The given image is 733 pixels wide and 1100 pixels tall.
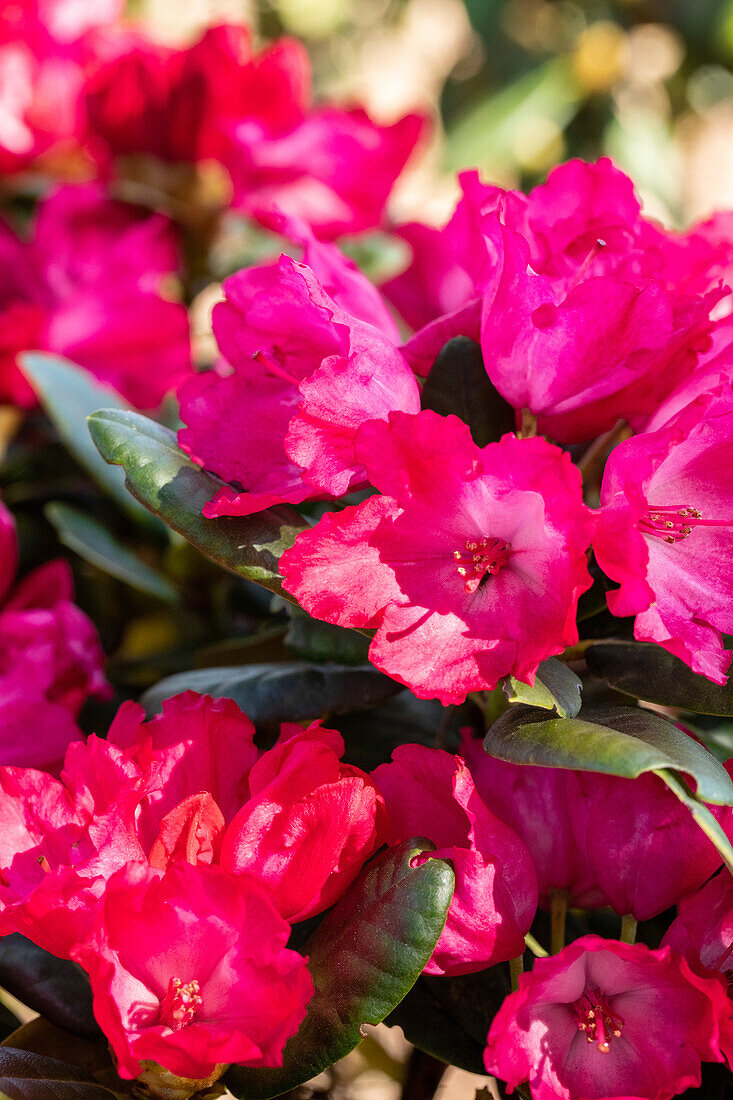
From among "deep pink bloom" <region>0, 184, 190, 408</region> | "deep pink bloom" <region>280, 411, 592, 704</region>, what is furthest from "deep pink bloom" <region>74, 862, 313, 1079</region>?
"deep pink bloom" <region>0, 184, 190, 408</region>

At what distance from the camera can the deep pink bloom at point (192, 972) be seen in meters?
0.41

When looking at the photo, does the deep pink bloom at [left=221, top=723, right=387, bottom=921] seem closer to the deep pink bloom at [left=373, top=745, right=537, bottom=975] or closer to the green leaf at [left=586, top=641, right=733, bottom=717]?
the deep pink bloom at [left=373, top=745, right=537, bottom=975]

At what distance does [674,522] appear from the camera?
0.48m

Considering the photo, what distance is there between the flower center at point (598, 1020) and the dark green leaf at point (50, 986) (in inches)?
9.8

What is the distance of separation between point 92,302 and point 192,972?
2.25 ft

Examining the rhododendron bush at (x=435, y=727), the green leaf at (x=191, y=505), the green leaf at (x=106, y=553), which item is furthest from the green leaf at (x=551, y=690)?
the green leaf at (x=106, y=553)

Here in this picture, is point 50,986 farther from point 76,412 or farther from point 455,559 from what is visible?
point 76,412

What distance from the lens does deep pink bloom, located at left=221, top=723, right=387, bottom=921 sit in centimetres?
45

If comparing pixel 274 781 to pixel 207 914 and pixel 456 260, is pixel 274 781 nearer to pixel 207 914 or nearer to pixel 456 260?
pixel 207 914

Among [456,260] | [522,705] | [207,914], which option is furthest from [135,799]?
[456,260]

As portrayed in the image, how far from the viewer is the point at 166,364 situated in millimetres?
993

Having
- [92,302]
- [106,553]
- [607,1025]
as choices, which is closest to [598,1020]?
[607,1025]

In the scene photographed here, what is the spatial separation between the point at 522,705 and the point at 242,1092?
21cm

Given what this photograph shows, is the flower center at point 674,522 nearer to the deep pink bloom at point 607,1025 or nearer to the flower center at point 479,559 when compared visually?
the flower center at point 479,559
